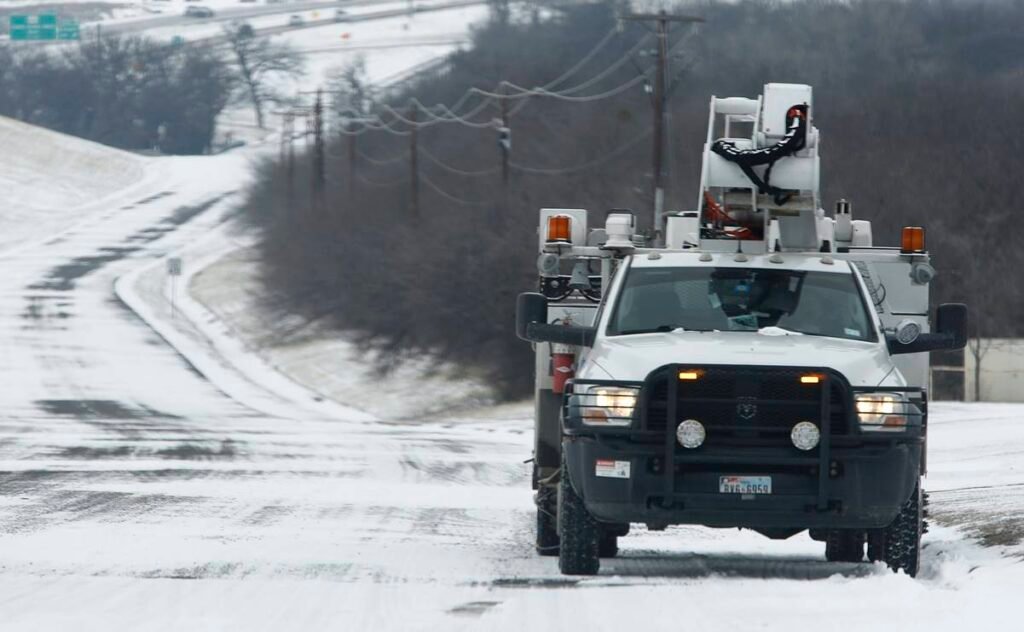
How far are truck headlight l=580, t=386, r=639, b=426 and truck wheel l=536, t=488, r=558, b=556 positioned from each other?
83.7 inches

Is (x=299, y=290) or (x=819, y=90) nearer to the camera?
(x=299, y=290)

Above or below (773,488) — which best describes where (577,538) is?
below

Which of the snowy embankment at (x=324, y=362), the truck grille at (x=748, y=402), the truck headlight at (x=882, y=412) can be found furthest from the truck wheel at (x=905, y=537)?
the snowy embankment at (x=324, y=362)

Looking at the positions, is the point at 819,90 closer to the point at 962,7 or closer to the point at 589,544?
the point at 962,7

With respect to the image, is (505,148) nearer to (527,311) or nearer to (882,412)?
(527,311)

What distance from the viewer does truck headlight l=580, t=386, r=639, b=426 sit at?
10.7 m

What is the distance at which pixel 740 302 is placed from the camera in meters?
11.9

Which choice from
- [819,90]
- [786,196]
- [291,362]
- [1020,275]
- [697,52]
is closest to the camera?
[786,196]

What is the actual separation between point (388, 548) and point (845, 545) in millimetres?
3293

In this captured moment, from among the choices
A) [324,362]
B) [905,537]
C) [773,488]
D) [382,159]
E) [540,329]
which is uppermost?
[382,159]

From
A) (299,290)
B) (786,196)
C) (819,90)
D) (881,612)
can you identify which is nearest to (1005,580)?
(881,612)

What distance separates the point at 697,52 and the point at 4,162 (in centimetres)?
5730

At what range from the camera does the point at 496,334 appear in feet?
182

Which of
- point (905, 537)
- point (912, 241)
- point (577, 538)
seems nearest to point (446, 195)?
point (912, 241)
